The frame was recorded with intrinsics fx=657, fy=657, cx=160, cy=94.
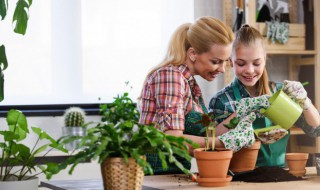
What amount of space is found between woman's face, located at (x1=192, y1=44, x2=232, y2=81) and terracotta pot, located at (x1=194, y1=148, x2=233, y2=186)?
2.14 feet

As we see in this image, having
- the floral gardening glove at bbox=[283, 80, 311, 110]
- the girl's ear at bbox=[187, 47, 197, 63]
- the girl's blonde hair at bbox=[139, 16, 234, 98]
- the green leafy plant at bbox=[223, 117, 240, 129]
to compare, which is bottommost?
the green leafy plant at bbox=[223, 117, 240, 129]

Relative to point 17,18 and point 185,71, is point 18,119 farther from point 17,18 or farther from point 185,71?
point 185,71

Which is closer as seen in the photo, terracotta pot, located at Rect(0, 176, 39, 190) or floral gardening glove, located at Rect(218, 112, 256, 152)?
terracotta pot, located at Rect(0, 176, 39, 190)

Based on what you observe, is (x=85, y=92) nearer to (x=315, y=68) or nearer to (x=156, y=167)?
(x=315, y=68)

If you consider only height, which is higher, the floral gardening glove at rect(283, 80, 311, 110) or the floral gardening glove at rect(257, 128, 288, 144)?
the floral gardening glove at rect(283, 80, 311, 110)

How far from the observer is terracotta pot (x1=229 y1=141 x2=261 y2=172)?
2492 mm

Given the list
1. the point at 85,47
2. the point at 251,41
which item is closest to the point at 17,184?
the point at 251,41

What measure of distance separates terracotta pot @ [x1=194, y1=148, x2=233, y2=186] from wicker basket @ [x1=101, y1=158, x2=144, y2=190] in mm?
409

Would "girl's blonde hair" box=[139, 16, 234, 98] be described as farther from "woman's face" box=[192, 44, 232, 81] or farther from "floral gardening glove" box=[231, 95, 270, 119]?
"floral gardening glove" box=[231, 95, 270, 119]

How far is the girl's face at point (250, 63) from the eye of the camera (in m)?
2.96

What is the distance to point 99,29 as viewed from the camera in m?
4.68

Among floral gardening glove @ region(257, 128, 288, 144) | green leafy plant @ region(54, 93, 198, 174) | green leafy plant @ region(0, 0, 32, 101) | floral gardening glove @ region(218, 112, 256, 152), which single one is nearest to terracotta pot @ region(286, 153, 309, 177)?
floral gardening glove @ region(257, 128, 288, 144)

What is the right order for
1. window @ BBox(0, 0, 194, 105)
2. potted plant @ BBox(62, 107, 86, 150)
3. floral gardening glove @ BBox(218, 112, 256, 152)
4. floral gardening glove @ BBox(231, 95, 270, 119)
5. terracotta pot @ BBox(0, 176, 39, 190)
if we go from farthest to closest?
1. window @ BBox(0, 0, 194, 105)
2. potted plant @ BBox(62, 107, 86, 150)
3. floral gardening glove @ BBox(231, 95, 270, 119)
4. floral gardening glove @ BBox(218, 112, 256, 152)
5. terracotta pot @ BBox(0, 176, 39, 190)

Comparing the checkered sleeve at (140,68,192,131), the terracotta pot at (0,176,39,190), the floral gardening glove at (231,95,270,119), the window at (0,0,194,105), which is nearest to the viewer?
the terracotta pot at (0,176,39,190)
